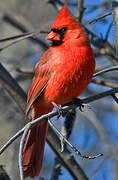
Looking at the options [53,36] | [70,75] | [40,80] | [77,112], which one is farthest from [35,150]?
[77,112]

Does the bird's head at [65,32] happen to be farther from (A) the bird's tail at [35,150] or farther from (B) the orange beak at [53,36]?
(A) the bird's tail at [35,150]

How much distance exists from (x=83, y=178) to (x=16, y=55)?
3.11 meters

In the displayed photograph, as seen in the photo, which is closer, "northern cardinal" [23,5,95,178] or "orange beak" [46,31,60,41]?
"northern cardinal" [23,5,95,178]

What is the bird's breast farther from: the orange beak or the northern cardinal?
the orange beak

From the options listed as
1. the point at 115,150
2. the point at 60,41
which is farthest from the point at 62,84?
the point at 115,150

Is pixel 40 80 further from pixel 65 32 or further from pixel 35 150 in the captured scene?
pixel 35 150

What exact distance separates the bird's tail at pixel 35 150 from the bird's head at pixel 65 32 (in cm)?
64

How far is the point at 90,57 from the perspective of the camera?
2818 millimetres

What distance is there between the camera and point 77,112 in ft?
16.0

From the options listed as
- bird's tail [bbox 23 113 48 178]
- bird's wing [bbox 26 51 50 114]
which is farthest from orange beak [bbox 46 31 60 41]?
bird's tail [bbox 23 113 48 178]

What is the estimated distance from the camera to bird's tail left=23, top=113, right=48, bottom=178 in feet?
9.28

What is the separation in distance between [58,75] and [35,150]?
562 mm

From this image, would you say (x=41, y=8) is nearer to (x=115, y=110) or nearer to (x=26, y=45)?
(x=26, y=45)

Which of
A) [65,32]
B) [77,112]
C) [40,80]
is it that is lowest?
[77,112]
